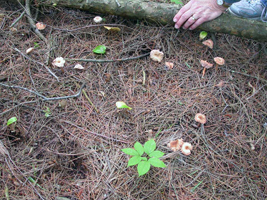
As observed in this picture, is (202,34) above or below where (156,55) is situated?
above

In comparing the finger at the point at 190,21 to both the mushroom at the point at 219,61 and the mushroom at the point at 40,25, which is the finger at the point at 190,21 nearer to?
the mushroom at the point at 219,61

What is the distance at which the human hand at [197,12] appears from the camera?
2852mm

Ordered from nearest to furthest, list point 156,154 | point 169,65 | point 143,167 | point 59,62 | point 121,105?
point 143,167 < point 156,154 < point 121,105 < point 59,62 < point 169,65

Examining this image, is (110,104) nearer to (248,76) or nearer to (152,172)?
(152,172)

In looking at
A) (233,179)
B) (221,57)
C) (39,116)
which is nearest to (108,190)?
(39,116)

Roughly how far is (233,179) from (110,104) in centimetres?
167

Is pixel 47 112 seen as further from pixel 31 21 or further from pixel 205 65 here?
pixel 205 65

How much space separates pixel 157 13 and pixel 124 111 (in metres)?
1.64

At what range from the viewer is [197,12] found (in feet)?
9.37

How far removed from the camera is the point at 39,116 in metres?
2.42

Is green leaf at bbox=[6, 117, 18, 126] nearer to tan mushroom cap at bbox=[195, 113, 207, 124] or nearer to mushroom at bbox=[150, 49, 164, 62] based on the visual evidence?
mushroom at bbox=[150, 49, 164, 62]

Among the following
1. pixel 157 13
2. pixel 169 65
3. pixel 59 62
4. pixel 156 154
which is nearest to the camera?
pixel 156 154

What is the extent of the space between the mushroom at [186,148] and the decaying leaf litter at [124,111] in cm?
7

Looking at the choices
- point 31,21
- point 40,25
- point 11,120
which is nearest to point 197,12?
point 40,25
